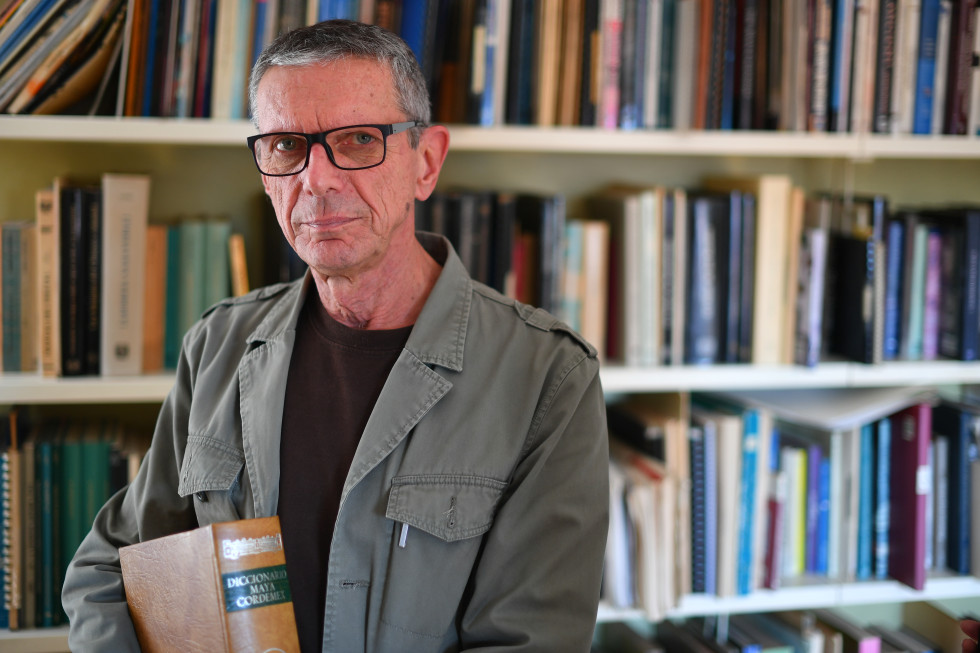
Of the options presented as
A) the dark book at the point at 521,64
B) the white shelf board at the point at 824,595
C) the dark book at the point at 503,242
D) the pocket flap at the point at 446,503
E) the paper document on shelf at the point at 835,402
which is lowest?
the white shelf board at the point at 824,595

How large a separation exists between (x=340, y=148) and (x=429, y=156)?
16cm

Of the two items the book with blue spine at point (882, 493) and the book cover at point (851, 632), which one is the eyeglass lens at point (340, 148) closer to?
the book with blue spine at point (882, 493)

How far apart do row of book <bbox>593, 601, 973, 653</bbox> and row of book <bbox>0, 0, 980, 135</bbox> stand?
1.06 meters

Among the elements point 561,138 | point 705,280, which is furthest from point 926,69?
point 561,138

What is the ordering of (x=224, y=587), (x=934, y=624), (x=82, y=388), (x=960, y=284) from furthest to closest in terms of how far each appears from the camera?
(x=934, y=624) → (x=960, y=284) → (x=82, y=388) → (x=224, y=587)

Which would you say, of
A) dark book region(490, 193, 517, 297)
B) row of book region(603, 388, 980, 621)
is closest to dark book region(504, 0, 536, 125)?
dark book region(490, 193, 517, 297)

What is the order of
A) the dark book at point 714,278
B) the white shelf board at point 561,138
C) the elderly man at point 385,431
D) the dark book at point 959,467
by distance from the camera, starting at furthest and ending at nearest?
the dark book at point 959,467
the dark book at point 714,278
the white shelf board at point 561,138
the elderly man at point 385,431

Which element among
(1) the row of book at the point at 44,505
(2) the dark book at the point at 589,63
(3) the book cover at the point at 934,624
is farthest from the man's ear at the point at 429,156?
(3) the book cover at the point at 934,624

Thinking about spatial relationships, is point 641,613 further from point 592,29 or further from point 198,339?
point 592,29

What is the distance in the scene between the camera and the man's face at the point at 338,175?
1071 millimetres

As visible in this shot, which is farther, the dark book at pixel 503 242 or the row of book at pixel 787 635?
the row of book at pixel 787 635

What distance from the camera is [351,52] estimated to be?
1073 millimetres

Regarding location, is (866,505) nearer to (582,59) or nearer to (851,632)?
(851,632)

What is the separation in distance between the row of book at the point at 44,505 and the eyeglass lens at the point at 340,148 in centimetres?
77
